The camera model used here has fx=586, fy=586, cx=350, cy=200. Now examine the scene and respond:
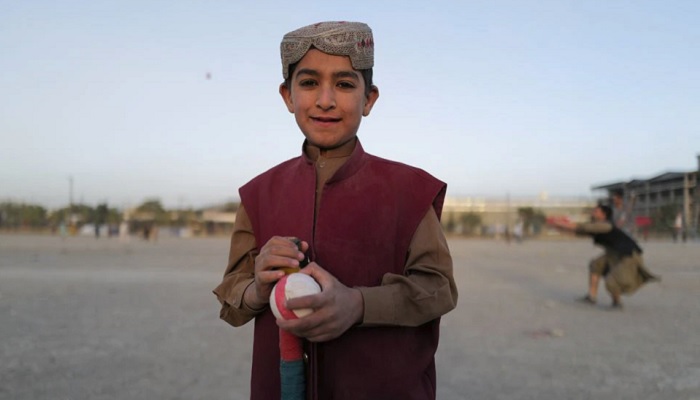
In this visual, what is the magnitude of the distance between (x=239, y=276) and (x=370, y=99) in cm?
63

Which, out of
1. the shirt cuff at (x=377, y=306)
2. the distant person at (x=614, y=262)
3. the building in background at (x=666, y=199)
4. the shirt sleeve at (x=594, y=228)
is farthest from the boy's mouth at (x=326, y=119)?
the building in background at (x=666, y=199)

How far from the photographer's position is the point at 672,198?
236ft

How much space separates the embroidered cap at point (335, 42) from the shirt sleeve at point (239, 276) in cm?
50

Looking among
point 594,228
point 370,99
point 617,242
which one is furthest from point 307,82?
point 617,242

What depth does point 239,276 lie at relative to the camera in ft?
5.48

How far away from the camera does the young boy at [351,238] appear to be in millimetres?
1456

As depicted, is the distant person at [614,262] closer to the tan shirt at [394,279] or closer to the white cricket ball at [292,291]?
the tan shirt at [394,279]

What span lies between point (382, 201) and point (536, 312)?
6897 millimetres

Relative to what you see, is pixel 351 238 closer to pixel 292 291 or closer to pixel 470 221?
pixel 292 291

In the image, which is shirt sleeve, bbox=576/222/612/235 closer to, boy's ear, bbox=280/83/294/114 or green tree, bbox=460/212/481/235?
boy's ear, bbox=280/83/294/114

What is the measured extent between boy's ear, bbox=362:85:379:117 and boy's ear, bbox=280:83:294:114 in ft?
0.69

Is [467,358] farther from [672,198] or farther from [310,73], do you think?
[672,198]

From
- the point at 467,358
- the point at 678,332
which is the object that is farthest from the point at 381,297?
the point at 678,332

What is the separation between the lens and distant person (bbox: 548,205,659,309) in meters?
8.54
